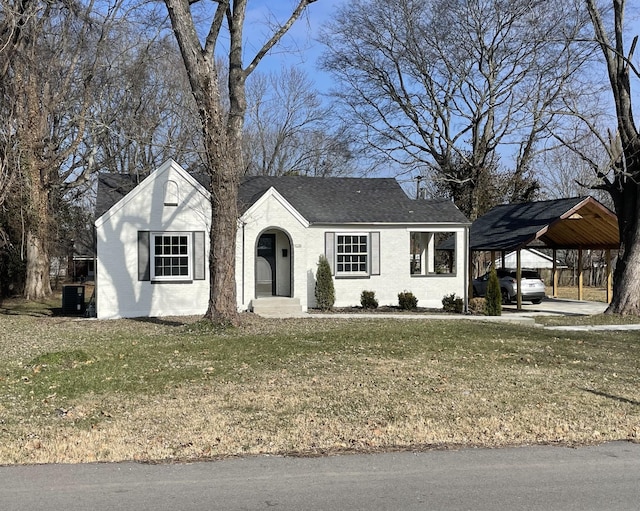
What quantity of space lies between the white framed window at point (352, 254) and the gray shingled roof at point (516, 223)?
4.83 metres

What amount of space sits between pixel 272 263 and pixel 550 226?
9.56 meters

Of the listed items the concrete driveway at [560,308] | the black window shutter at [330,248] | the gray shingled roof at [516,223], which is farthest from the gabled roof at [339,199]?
the concrete driveway at [560,308]

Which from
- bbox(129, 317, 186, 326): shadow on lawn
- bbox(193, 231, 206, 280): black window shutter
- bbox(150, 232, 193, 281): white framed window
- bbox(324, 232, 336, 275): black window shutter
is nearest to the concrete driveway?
bbox(324, 232, 336, 275): black window shutter

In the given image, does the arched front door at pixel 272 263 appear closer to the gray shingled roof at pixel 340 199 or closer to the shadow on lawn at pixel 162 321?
the gray shingled roof at pixel 340 199

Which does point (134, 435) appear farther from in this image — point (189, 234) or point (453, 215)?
point (453, 215)

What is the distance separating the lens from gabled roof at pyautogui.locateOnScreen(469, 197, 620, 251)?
73.9 feet

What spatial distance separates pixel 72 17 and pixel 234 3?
10257 mm

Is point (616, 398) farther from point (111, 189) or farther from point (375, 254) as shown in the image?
point (111, 189)

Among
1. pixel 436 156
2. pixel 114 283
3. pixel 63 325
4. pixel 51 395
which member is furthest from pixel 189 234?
pixel 436 156

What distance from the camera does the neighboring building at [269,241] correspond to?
1920 cm

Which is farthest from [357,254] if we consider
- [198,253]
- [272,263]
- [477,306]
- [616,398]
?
[616,398]

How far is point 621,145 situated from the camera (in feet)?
62.7

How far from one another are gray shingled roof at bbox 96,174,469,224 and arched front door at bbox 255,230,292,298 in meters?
1.25

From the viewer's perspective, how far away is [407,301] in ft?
71.4
